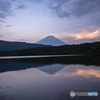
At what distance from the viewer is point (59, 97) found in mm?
8117

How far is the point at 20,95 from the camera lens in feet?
28.5

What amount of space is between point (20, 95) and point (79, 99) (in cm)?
410

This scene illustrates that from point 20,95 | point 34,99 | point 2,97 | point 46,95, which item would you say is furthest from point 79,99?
point 2,97

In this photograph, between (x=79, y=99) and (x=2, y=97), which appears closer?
(x=79, y=99)

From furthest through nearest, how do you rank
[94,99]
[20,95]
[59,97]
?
[20,95] < [59,97] < [94,99]

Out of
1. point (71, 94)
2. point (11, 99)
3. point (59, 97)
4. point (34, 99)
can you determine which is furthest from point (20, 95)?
point (71, 94)

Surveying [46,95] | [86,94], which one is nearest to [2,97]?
[46,95]

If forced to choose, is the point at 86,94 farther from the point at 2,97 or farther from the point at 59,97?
the point at 2,97

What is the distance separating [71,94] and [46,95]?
1.75m

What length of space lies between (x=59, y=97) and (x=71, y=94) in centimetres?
93

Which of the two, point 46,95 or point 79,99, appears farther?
point 46,95

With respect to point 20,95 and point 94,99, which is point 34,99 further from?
point 94,99

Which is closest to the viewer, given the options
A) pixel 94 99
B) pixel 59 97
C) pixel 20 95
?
pixel 94 99

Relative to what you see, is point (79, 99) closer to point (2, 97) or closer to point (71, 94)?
point (71, 94)
